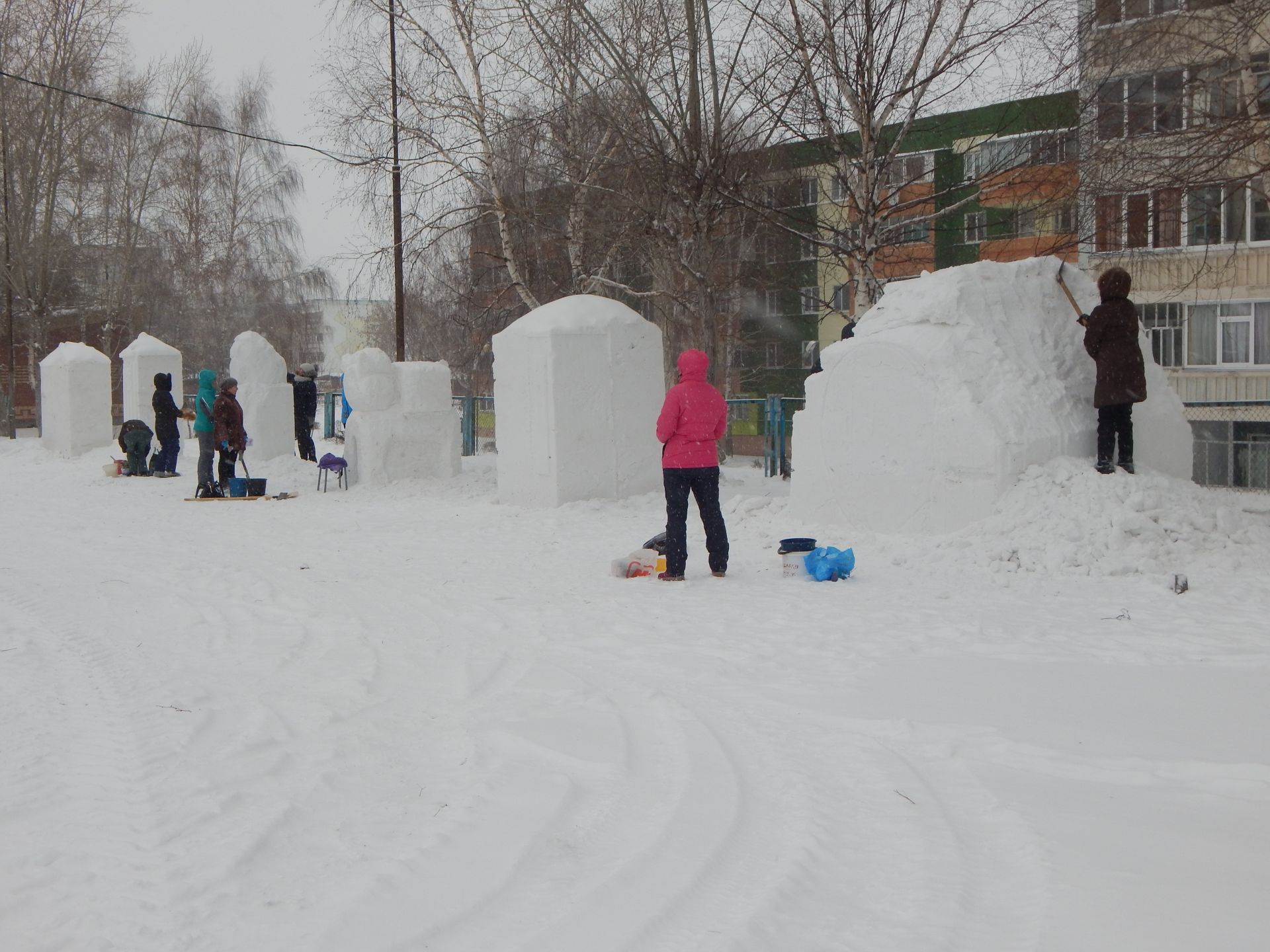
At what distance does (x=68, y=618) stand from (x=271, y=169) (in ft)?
115

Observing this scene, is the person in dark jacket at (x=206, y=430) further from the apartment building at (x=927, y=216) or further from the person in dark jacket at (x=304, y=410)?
the apartment building at (x=927, y=216)

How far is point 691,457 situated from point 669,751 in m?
4.26

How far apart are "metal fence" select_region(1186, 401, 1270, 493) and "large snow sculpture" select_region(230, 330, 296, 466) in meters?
14.2

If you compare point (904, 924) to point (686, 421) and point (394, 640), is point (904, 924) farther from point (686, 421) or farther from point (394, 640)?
point (686, 421)

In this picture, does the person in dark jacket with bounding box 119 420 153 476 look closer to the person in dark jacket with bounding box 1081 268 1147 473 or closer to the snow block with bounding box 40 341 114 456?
the snow block with bounding box 40 341 114 456

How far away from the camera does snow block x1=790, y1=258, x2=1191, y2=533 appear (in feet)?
31.5

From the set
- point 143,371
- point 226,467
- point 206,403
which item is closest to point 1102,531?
point 226,467

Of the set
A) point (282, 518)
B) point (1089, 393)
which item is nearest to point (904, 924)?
point (1089, 393)

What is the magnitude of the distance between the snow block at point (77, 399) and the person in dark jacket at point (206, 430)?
7984 millimetres

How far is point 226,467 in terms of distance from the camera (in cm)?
1616

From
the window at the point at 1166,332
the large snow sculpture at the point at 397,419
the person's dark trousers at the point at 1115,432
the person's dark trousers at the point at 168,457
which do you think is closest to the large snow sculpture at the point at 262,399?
the person's dark trousers at the point at 168,457

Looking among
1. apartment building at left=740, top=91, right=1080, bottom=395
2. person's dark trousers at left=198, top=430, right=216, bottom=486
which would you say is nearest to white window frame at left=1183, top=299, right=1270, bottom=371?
apartment building at left=740, top=91, right=1080, bottom=395

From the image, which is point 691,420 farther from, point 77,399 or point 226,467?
point 77,399

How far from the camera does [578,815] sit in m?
3.93
